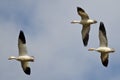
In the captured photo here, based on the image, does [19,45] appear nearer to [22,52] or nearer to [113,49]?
[22,52]

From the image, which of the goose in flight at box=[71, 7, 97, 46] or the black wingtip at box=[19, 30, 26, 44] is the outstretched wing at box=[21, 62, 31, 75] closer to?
the black wingtip at box=[19, 30, 26, 44]

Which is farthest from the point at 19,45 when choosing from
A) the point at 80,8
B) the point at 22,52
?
the point at 80,8

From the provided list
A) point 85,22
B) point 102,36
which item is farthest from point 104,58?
point 85,22

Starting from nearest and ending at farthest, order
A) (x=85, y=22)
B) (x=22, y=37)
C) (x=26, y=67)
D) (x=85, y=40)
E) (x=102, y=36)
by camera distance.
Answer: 1. (x=22, y=37)
2. (x=26, y=67)
3. (x=102, y=36)
4. (x=85, y=22)
5. (x=85, y=40)

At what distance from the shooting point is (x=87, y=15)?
240ft

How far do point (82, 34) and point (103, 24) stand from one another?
3.28 metres

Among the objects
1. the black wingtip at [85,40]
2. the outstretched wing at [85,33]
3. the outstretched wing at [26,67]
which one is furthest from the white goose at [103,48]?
the outstretched wing at [26,67]

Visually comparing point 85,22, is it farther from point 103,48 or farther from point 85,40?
point 103,48

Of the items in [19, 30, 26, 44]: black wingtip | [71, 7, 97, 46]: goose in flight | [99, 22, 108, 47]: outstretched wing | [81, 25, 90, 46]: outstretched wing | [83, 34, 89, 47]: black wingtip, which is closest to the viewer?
[19, 30, 26, 44]: black wingtip

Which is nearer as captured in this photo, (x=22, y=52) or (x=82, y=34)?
(x=22, y=52)

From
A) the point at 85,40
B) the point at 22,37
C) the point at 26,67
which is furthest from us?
the point at 85,40

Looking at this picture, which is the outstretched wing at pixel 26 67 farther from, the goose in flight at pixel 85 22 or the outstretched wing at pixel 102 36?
the outstretched wing at pixel 102 36

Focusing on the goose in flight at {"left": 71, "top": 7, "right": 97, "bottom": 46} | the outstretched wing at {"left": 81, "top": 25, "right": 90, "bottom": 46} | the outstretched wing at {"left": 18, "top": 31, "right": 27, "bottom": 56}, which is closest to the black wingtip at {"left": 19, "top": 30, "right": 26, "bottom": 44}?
the outstretched wing at {"left": 18, "top": 31, "right": 27, "bottom": 56}

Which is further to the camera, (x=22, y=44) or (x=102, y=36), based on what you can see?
(x=102, y=36)
